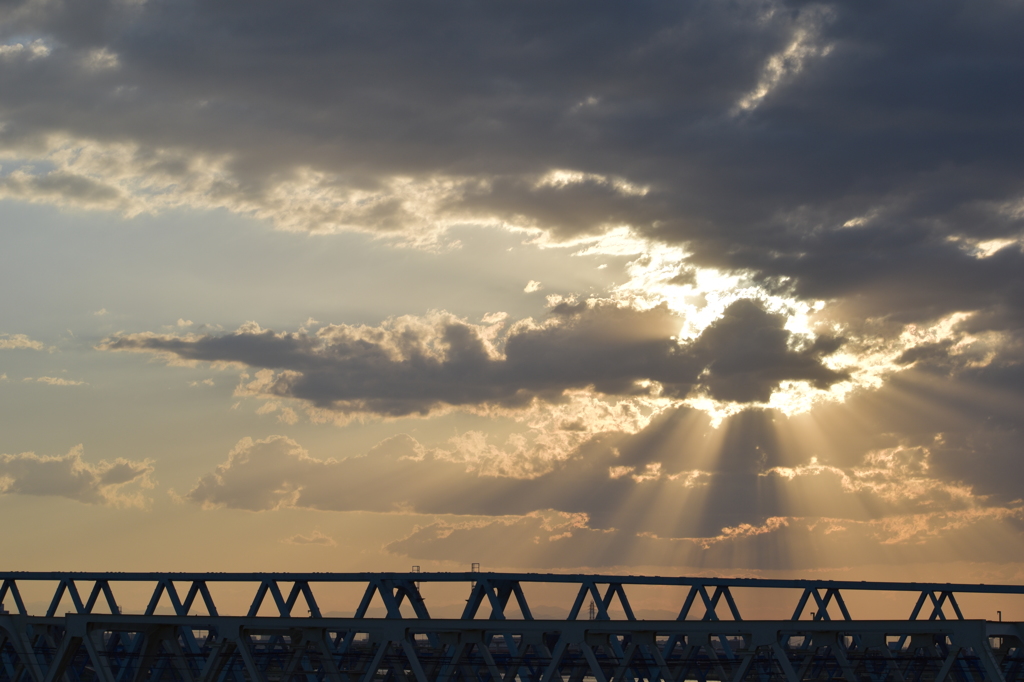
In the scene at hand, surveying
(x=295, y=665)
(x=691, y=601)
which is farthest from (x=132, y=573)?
(x=691, y=601)

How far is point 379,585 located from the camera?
225 feet

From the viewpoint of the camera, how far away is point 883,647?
57.5 m

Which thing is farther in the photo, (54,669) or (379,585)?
(379,585)

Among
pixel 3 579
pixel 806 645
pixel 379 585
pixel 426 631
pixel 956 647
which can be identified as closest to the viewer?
pixel 956 647

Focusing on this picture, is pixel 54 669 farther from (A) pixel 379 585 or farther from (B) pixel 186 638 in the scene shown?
(A) pixel 379 585

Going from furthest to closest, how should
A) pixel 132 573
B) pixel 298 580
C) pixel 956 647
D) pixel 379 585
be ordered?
pixel 132 573 → pixel 298 580 → pixel 379 585 → pixel 956 647

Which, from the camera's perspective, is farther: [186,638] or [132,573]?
[132,573]

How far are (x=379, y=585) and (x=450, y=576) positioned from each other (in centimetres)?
446

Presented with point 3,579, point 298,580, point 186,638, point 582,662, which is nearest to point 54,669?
point 186,638

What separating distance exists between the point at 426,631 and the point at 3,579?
56933mm

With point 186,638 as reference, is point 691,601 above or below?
above

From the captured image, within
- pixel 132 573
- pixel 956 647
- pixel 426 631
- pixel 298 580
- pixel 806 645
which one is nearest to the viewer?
pixel 956 647

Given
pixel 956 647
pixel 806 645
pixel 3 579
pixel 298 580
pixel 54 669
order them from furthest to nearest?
pixel 3 579 → pixel 806 645 → pixel 298 580 → pixel 54 669 → pixel 956 647

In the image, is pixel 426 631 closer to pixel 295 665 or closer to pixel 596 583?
pixel 295 665
